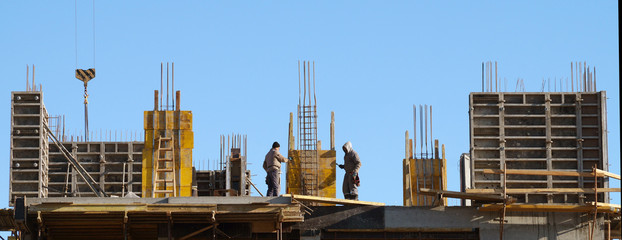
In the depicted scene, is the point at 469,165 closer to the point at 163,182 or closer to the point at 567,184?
the point at 567,184

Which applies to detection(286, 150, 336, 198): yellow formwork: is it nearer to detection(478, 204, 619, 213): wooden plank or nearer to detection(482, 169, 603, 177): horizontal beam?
detection(478, 204, 619, 213): wooden plank

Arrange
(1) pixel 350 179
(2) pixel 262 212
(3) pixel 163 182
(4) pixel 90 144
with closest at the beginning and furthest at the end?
1. (2) pixel 262 212
2. (1) pixel 350 179
3. (3) pixel 163 182
4. (4) pixel 90 144

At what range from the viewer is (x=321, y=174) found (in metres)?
45.9

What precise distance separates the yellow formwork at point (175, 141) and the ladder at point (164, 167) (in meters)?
0.19

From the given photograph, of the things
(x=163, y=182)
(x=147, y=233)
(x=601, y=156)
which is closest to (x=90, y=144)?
(x=163, y=182)

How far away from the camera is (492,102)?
145 feet

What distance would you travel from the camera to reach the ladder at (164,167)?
42.8m

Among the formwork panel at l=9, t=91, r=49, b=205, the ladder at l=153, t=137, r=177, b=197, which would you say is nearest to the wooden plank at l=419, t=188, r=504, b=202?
the ladder at l=153, t=137, r=177, b=197

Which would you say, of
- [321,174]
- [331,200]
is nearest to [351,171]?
[331,200]

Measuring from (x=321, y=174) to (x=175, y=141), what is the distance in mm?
5293

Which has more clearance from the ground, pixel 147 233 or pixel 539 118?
pixel 539 118

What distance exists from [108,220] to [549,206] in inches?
482

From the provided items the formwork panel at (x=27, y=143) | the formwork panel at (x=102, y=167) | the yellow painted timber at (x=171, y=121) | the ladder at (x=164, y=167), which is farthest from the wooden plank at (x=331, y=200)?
the formwork panel at (x=102, y=167)

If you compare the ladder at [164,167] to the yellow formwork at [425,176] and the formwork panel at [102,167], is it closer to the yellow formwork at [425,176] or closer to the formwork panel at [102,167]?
the yellow formwork at [425,176]
